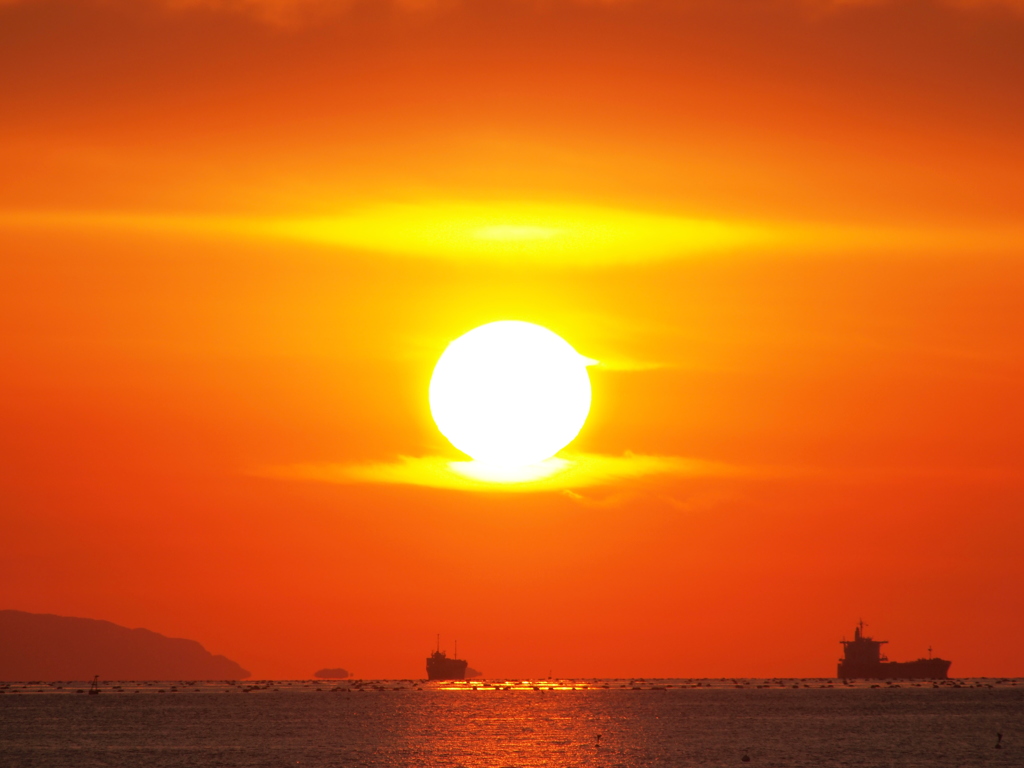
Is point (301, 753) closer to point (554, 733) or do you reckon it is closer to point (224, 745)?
point (224, 745)

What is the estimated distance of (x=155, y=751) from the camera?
526 ft

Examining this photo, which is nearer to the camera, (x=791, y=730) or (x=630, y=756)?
(x=630, y=756)

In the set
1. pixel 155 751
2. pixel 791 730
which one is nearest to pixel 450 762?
pixel 155 751

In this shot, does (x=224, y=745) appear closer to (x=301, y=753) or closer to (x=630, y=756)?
(x=301, y=753)

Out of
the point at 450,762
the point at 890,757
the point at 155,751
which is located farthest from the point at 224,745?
the point at 890,757

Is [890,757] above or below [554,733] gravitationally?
below

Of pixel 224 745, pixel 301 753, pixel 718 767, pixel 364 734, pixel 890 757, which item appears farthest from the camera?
pixel 364 734

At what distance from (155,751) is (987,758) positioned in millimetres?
90931

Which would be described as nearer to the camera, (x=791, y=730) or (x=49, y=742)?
(x=49, y=742)

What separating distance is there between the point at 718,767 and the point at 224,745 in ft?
209

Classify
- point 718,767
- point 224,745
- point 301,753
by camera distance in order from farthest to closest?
point 224,745
point 301,753
point 718,767

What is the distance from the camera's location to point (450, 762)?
14475cm

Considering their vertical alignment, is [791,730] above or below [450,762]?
above

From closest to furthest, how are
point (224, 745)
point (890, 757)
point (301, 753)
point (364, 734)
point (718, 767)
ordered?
point (718, 767) < point (890, 757) < point (301, 753) < point (224, 745) < point (364, 734)
